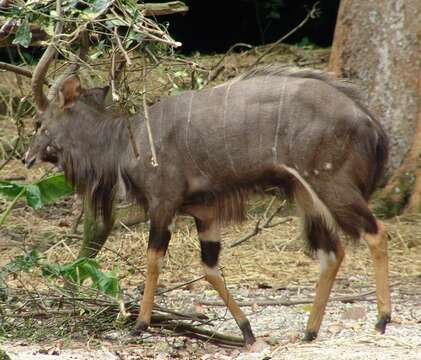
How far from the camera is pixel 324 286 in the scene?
6324mm

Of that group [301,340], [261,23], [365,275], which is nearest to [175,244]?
[365,275]

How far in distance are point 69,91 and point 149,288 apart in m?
1.35

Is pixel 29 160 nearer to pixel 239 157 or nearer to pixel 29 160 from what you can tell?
pixel 29 160

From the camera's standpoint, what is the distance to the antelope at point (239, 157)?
6.04m

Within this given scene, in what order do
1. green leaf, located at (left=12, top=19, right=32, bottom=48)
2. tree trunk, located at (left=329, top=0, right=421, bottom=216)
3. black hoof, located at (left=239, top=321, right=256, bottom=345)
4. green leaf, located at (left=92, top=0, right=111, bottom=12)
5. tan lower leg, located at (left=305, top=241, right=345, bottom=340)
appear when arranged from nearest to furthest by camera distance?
green leaf, located at (left=92, top=0, right=111, bottom=12)
green leaf, located at (left=12, top=19, right=32, bottom=48)
black hoof, located at (left=239, top=321, right=256, bottom=345)
tan lower leg, located at (left=305, top=241, right=345, bottom=340)
tree trunk, located at (left=329, top=0, right=421, bottom=216)

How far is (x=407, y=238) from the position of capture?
28.8ft

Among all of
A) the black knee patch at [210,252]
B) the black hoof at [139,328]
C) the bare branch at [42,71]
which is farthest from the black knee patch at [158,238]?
the bare branch at [42,71]

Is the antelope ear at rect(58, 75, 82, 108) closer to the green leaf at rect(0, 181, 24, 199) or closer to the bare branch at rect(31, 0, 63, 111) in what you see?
the bare branch at rect(31, 0, 63, 111)

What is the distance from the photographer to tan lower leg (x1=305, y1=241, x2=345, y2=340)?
20.6ft

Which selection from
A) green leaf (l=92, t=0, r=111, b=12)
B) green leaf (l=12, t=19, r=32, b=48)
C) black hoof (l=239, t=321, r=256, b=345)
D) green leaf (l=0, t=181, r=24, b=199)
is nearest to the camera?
green leaf (l=92, t=0, r=111, b=12)

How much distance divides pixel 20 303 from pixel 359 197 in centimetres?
211

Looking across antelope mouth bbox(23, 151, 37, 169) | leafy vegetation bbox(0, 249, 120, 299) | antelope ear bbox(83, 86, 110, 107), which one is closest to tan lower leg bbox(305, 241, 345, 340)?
leafy vegetation bbox(0, 249, 120, 299)

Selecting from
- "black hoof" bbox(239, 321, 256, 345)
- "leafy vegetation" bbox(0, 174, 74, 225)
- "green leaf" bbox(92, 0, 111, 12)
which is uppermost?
"green leaf" bbox(92, 0, 111, 12)

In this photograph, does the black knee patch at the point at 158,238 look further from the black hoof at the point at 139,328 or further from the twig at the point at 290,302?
the twig at the point at 290,302
